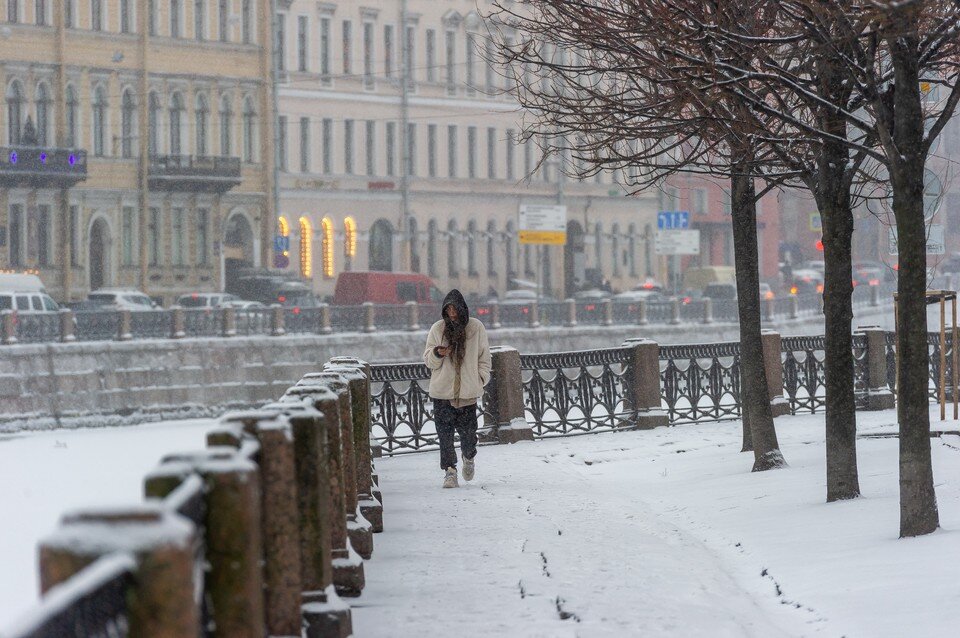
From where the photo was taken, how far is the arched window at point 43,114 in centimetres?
5138

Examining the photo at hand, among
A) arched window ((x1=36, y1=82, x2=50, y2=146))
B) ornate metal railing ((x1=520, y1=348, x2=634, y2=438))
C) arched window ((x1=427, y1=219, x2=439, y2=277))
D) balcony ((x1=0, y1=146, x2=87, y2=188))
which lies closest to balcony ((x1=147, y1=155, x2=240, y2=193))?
balcony ((x1=0, y1=146, x2=87, y2=188))

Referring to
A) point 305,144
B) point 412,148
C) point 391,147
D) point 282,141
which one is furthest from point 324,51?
point 412,148

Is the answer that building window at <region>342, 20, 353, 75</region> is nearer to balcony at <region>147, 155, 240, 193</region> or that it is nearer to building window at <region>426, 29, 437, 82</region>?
building window at <region>426, 29, 437, 82</region>

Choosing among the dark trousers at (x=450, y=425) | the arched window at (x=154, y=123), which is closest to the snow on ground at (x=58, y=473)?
the dark trousers at (x=450, y=425)

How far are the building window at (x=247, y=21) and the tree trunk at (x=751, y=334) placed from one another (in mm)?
45088

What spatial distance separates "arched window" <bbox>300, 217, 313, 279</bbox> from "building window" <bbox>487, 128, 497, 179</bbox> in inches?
424

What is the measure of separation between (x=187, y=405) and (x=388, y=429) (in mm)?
24919

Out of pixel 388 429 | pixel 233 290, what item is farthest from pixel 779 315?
pixel 388 429

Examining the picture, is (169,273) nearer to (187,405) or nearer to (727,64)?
(187,405)

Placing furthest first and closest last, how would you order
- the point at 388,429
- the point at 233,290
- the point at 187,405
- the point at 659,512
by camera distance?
the point at 233,290, the point at 187,405, the point at 388,429, the point at 659,512

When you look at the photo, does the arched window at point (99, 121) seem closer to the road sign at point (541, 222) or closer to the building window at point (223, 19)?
the building window at point (223, 19)

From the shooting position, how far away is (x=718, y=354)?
21031 millimetres

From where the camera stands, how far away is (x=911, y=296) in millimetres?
8594

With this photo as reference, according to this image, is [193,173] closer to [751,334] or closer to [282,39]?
[282,39]
